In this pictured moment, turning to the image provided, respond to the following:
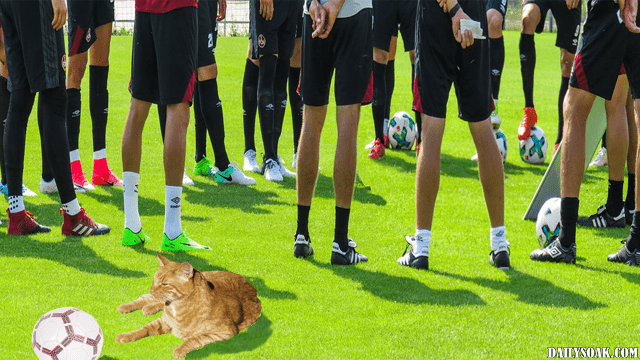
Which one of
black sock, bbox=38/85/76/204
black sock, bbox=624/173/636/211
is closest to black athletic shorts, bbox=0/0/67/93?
black sock, bbox=38/85/76/204

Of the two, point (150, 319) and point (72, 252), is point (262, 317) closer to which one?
point (150, 319)

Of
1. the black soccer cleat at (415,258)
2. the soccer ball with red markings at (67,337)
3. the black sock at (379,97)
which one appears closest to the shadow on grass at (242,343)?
the soccer ball with red markings at (67,337)

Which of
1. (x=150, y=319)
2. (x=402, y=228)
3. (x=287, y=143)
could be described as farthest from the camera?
(x=287, y=143)

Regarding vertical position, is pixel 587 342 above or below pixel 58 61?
below

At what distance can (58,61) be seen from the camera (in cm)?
520

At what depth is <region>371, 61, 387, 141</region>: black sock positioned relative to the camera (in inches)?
330

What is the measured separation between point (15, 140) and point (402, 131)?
4.82 metres

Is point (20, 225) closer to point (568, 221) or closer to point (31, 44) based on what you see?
point (31, 44)

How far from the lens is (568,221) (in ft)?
16.1

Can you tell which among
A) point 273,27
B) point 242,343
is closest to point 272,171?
point 273,27

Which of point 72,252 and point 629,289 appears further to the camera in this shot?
point 72,252

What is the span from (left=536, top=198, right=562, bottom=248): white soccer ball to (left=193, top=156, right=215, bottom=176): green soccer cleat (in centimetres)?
344

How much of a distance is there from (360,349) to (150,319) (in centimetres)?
103

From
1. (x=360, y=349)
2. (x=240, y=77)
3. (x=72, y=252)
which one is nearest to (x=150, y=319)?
(x=360, y=349)
